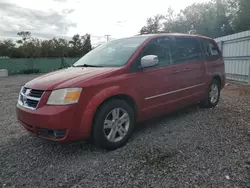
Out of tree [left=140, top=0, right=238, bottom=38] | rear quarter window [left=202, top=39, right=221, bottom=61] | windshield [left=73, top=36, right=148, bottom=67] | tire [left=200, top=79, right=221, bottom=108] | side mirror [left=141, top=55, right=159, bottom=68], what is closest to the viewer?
side mirror [left=141, top=55, right=159, bottom=68]

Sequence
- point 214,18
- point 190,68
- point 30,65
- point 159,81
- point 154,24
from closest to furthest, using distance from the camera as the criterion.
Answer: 1. point 159,81
2. point 190,68
3. point 30,65
4. point 214,18
5. point 154,24

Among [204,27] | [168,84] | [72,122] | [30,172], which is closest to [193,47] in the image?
[168,84]

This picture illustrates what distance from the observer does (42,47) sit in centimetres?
4178

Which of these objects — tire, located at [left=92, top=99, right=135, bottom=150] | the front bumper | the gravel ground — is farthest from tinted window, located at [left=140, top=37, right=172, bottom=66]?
the front bumper

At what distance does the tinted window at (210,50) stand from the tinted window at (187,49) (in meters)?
0.32

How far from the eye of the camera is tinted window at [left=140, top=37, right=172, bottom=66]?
345 cm

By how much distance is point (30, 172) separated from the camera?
2436 millimetres

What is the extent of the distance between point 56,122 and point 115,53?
1.63 metres

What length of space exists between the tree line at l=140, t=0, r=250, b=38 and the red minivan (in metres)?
19.9

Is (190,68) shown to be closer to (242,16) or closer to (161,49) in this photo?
(161,49)

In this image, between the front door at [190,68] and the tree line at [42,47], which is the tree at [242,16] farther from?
the tree line at [42,47]

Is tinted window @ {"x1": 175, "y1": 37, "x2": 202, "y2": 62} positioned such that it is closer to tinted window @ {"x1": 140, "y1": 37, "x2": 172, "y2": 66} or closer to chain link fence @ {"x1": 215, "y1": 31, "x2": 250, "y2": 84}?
tinted window @ {"x1": 140, "y1": 37, "x2": 172, "y2": 66}

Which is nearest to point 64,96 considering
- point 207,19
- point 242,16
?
point 242,16

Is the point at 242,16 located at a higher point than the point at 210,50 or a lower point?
higher
